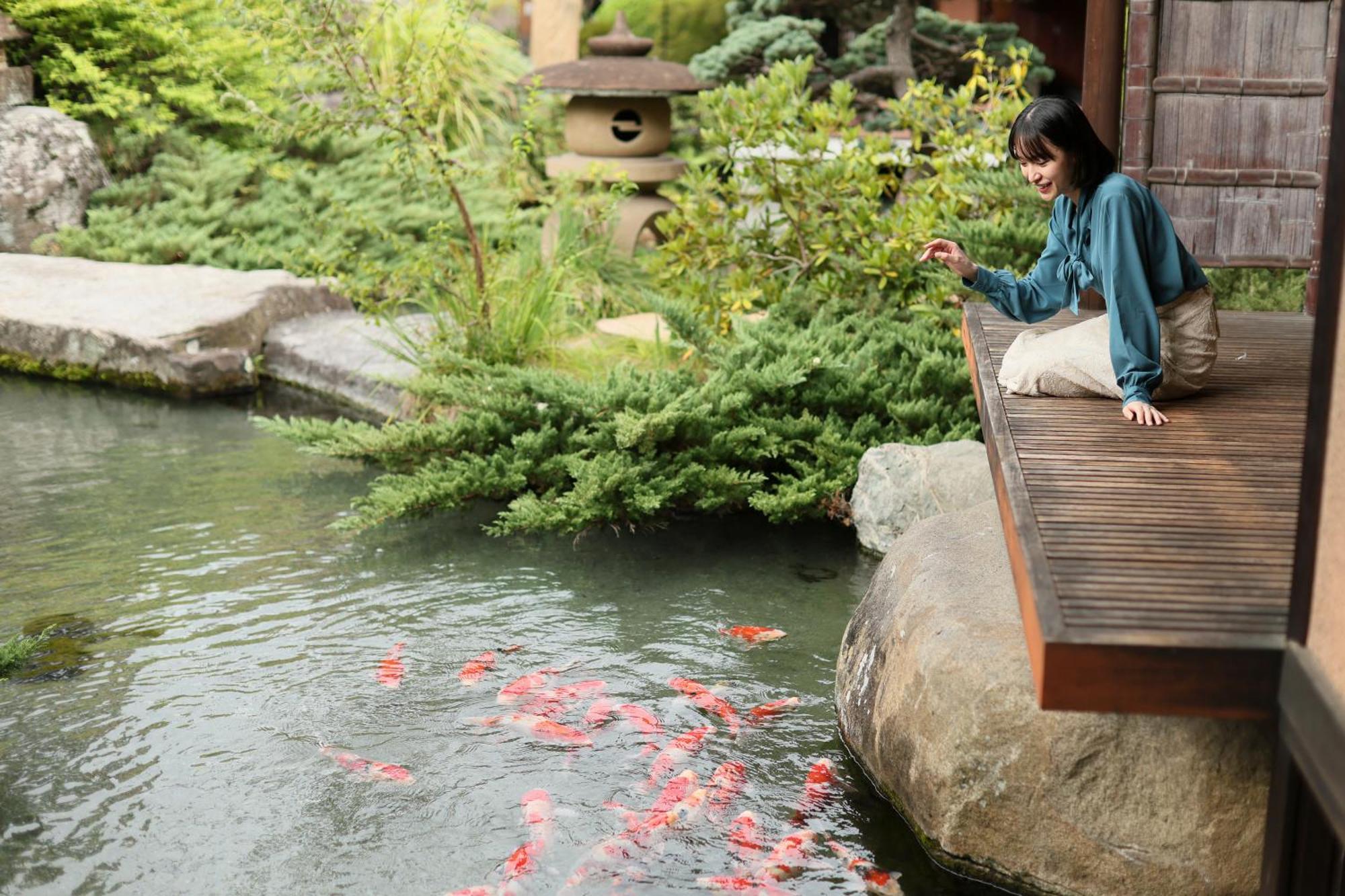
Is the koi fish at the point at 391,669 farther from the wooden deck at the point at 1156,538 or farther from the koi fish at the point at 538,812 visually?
the wooden deck at the point at 1156,538

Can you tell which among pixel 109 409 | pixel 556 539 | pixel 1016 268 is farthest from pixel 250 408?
pixel 1016 268

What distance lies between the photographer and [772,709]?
4.75m

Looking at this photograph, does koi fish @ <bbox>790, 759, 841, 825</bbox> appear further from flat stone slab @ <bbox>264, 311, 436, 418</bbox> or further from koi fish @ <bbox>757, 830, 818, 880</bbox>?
flat stone slab @ <bbox>264, 311, 436, 418</bbox>

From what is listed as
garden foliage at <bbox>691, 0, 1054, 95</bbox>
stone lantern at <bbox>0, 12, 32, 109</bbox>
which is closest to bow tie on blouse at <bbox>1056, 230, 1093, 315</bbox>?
garden foliage at <bbox>691, 0, 1054, 95</bbox>

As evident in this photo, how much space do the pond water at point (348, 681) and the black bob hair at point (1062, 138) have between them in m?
2.00

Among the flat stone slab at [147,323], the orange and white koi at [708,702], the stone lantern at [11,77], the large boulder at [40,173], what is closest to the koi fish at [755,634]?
the orange and white koi at [708,702]

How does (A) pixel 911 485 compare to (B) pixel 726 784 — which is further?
(A) pixel 911 485

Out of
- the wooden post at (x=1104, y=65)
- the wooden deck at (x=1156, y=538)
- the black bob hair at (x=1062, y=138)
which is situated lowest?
the wooden deck at (x=1156, y=538)

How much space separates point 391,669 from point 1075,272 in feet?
9.25

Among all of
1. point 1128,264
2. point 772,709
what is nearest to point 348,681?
point 772,709

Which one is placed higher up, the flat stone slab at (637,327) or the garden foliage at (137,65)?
the garden foliage at (137,65)

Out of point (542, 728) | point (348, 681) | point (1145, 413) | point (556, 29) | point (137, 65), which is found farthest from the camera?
point (556, 29)

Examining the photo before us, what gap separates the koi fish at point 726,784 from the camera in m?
4.06

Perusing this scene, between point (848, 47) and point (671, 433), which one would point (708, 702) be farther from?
point (848, 47)
